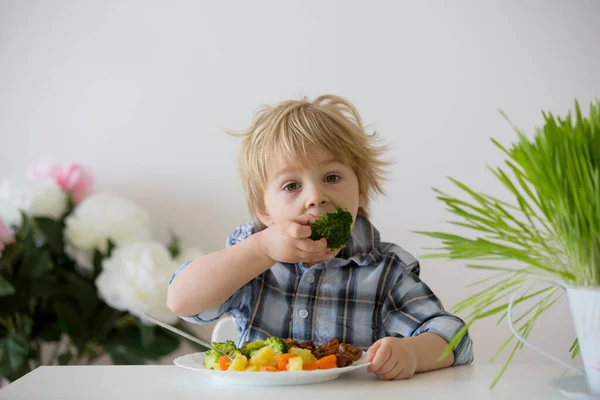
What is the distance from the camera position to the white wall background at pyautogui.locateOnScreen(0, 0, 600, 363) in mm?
2490

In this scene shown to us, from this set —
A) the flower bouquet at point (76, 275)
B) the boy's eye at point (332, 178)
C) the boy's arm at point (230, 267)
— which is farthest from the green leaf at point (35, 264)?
the boy's eye at point (332, 178)

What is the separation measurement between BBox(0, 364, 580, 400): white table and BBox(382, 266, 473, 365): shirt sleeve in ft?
0.44

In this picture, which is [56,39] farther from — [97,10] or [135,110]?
[135,110]

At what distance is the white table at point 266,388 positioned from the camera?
2.72 ft

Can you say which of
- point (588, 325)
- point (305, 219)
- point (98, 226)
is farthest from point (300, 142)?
point (98, 226)

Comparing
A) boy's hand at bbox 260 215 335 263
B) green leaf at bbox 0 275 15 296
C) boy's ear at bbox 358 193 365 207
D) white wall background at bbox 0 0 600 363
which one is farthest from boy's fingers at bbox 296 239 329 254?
white wall background at bbox 0 0 600 363

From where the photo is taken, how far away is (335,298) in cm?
136

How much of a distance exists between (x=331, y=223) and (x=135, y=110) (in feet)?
5.28

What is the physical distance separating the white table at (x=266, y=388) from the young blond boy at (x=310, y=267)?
0.67ft

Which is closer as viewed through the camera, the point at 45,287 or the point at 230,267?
the point at 230,267

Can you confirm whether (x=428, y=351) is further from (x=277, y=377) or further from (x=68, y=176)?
(x=68, y=176)

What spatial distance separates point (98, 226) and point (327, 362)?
4.44ft

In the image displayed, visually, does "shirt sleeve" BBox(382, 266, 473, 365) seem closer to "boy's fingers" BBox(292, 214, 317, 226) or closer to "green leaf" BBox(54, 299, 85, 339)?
"boy's fingers" BBox(292, 214, 317, 226)

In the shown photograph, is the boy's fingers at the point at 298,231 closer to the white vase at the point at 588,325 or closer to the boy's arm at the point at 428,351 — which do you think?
the boy's arm at the point at 428,351
